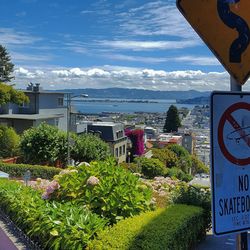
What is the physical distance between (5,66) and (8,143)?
37536mm

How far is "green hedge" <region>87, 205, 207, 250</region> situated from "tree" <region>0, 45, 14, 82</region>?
217 ft

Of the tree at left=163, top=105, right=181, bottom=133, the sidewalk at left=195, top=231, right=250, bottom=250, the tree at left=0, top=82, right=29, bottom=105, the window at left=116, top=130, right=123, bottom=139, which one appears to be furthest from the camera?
the tree at left=163, top=105, right=181, bottom=133

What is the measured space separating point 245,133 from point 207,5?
54cm

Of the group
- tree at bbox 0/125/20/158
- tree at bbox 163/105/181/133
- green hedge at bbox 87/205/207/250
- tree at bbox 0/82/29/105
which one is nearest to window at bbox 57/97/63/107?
tree at bbox 0/125/20/158

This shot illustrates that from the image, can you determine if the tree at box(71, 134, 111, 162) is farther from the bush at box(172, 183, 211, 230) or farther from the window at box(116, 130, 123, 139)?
the bush at box(172, 183, 211, 230)

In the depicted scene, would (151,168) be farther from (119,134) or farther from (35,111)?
(119,134)

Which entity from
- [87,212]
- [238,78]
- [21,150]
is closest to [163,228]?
[87,212]

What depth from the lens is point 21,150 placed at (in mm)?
34156

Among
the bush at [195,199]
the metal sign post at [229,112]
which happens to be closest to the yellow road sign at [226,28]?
the metal sign post at [229,112]

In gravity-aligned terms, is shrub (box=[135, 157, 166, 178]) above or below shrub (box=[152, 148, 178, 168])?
above

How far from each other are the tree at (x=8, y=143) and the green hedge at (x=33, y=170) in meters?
10.0

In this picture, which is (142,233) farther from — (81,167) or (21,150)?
(21,150)

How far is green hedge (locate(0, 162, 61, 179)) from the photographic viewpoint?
82.5 ft

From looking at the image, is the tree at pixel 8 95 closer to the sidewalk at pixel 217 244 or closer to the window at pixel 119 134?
the window at pixel 119 134
